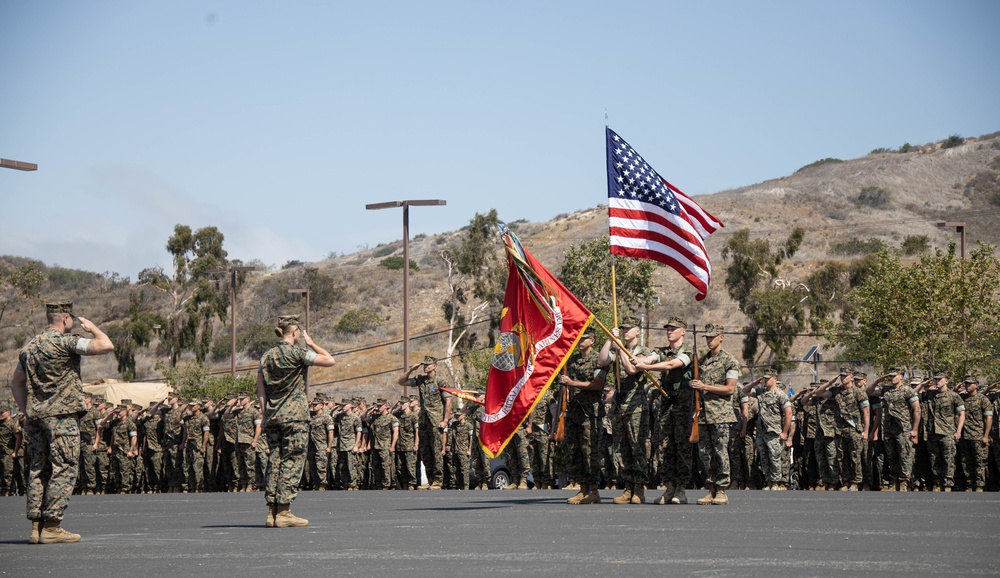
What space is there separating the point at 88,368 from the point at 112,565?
8134cm

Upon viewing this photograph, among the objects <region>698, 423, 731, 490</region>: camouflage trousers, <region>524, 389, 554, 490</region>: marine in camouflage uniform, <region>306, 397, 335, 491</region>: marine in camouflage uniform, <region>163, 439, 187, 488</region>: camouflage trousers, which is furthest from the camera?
<region>163, 439, 187, 488</region>: camouflage trousers

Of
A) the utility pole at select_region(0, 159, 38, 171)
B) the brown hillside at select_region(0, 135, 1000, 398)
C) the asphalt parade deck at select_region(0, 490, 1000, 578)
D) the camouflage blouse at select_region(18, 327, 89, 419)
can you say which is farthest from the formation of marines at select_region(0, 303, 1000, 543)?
the brown hillside at select_region(0, 135, 1000, 398)

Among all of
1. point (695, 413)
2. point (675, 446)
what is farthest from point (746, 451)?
point (695, 413)

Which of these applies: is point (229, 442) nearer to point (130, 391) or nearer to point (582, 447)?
point (582, 447)

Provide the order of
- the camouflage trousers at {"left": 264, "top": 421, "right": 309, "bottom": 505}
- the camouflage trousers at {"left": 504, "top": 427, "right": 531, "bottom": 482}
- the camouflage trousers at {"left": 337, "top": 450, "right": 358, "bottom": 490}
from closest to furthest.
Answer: the camouflage trousers at {"left": 264, "top": 421, "right": 309, "bottom": 505} → the camouflage trousers at {"left": 504, "top": 427, "right": 531, "bottom": 482} → the camouflage trousers at {"left": 337, "top": 450, "right": 358, "bottom": 490}

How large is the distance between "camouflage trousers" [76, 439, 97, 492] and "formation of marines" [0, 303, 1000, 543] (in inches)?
1.8

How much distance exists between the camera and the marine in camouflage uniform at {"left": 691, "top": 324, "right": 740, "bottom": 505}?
44.8ft

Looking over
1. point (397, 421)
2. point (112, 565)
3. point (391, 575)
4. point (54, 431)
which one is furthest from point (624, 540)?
point (397, 421)

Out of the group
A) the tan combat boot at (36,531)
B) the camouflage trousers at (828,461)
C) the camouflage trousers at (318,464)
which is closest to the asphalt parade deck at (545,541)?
the tan combat boot at (36,531)

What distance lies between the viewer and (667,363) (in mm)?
13469

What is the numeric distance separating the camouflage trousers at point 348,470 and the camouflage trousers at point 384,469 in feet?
1.36

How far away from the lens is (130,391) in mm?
45875

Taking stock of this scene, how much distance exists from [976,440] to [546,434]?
275 inches

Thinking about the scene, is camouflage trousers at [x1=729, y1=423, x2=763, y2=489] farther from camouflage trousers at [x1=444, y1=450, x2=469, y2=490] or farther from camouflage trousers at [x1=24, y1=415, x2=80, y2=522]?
camouflage trousers at [x1=24, y1=415, x2=80, y2=522]
